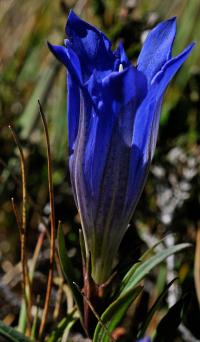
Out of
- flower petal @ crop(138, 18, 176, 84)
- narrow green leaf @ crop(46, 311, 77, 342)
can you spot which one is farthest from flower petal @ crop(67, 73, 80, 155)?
narrow green leaf @ crop(46, 311, 77, 342)

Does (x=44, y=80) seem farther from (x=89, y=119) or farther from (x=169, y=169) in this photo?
(x=89, y=119)

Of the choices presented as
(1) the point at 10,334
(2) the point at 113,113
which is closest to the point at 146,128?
(2) the point at 113,113

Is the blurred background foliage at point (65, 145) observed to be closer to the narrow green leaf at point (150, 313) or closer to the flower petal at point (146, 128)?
the narrow green leaf at point (150, 313)

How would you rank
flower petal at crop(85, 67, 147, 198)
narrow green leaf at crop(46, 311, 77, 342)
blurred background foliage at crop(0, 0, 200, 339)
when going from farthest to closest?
blurred background foliage at crop(0, 0, 200, 339) < narrow green leaf at crop(46, 311, 77, 342) < flower petal at crop(85, 67, 147, 198)

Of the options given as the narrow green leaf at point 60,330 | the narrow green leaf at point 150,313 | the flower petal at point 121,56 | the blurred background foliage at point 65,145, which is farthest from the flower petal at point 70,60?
the blurred background foliage at point 65,145

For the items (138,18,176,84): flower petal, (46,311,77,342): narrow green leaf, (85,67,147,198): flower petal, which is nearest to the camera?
(85,67,147,198): flower petal

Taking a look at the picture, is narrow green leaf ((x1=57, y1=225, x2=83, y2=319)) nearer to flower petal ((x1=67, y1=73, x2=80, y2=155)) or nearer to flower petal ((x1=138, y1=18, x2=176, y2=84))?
flower petal ((x1=67, y1=73, x2=80, y2=155))

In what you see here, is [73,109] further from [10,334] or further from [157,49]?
[10,334]

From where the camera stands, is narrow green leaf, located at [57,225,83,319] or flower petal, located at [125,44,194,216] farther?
narrow green leaf, located at [57,225,83,319]
